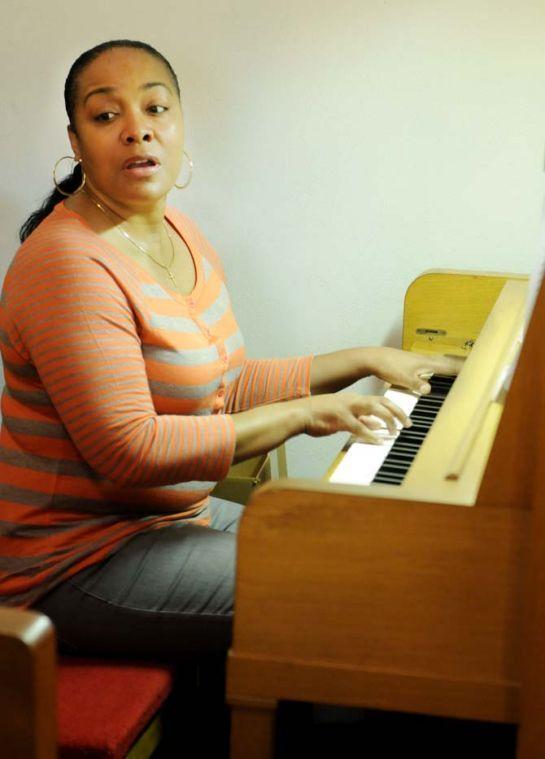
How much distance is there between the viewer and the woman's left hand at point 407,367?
2.00m

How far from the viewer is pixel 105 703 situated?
1452 millimetres

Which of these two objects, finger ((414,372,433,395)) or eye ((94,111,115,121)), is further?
finger ((414,372,433,395))

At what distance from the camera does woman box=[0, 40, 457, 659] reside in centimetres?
158

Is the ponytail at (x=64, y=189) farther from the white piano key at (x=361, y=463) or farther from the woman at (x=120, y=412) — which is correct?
the white piano key at (x=361, y=463)

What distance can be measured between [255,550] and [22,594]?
473 mm

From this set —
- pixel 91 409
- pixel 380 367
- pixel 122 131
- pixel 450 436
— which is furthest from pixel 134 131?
pixel 450 436

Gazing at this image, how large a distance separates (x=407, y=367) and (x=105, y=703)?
83 centimetres

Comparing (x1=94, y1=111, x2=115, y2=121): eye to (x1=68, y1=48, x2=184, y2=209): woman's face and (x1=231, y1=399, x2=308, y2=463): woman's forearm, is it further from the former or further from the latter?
(x1=231, y1=399, x2=308, y2=463): woman's forearm

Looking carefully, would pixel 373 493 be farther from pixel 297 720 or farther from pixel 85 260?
pixel 297 720

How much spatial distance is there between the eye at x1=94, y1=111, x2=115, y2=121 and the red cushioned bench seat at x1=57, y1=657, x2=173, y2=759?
82cm

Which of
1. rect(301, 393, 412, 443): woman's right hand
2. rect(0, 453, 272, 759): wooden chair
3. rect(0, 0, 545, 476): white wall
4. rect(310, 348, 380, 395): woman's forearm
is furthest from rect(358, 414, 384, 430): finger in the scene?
rect(0, 0, 545, 476): white wall

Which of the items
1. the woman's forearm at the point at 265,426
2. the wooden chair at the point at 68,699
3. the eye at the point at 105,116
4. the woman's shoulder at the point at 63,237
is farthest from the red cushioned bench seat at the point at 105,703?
the eye at the point at 105,116

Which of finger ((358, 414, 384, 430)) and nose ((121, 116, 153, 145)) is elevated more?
nose ((121, 116, 153, 145))

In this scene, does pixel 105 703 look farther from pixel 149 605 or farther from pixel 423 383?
pixel 423 383
